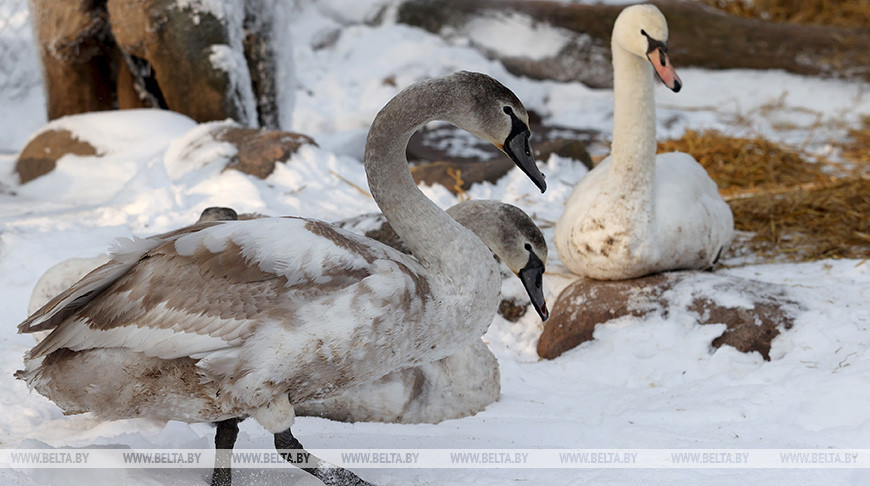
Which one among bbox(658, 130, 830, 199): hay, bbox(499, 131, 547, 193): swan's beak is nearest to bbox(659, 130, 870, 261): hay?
bbox(658, 130, 830, 199): hay

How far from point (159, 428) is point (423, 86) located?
4.70 feet

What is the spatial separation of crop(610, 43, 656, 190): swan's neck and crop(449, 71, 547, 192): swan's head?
6.17ft

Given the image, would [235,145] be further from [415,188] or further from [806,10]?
[806,10]

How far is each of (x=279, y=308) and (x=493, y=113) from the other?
2.55 feet

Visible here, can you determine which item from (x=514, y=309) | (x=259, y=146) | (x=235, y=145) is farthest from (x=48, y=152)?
(x=514, y=309)

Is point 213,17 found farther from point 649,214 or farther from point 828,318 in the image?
point 828,318

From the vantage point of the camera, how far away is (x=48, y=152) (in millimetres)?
6543

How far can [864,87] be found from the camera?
951cm

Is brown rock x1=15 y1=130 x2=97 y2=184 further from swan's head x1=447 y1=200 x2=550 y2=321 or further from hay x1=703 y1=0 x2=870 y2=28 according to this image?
hay x1=703 y1=0 x2=870 y2=28

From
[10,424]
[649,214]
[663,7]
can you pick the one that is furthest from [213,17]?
[663,7]

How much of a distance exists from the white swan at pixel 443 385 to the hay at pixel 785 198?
220 cm

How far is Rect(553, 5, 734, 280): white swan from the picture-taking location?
14.0ft

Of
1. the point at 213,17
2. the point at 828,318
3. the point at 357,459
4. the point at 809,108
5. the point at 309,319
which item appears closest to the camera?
the point at 309,319

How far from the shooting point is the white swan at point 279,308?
89.9 inches
